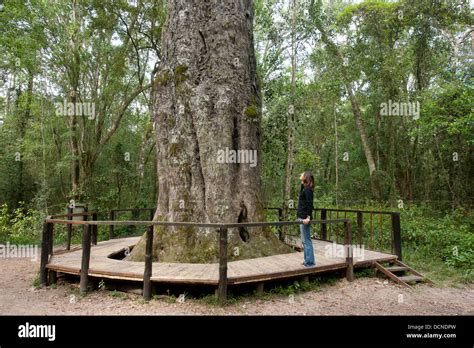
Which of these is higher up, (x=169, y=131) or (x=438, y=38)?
(x=438, y=38)

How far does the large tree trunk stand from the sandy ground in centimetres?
143

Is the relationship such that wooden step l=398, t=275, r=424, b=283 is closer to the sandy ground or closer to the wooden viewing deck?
the sandy ground

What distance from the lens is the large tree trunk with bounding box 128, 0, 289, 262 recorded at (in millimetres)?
6316

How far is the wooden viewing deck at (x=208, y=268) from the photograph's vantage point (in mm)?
4738

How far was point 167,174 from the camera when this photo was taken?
6750mm

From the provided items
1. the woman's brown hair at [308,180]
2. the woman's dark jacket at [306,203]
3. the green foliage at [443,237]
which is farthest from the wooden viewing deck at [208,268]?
the green foliage at [443,237]

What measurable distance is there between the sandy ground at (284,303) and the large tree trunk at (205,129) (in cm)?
143

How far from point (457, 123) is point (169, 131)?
28.0 ft

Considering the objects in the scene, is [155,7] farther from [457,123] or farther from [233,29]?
[457,123]

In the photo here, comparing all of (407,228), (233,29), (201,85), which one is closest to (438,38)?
(407,228)

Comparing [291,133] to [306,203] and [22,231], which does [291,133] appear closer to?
[306,203]

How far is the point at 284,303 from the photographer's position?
4809mm

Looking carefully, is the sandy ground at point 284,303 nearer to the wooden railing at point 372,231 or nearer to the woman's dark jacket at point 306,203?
the wooden railing at point 372,231

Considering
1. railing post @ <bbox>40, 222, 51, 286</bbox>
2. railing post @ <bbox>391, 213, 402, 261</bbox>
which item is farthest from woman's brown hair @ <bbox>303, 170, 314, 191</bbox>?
railing post @ <bbox>40, 222, 51, 286</bbox>
